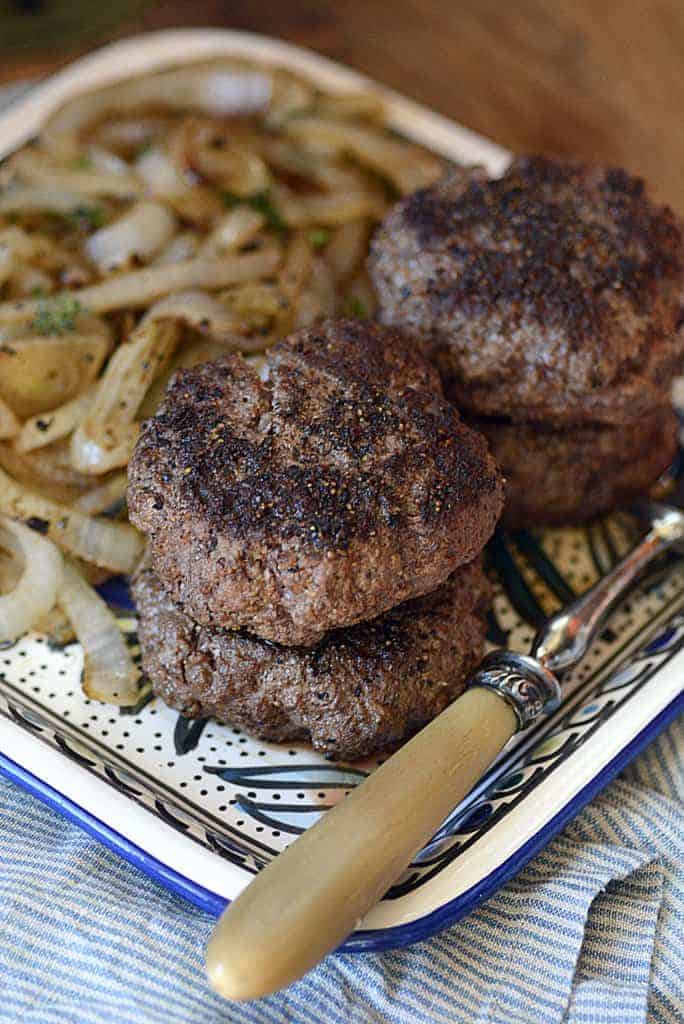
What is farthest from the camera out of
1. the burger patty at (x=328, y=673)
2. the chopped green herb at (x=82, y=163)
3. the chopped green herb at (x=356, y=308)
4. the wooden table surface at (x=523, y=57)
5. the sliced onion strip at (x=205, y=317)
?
the wooden table surface at (x=523, y=57)

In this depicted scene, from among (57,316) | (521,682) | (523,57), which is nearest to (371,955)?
(521,682)

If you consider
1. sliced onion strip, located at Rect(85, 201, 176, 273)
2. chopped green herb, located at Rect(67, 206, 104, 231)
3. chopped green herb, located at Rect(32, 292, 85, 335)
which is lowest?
chopped green herb, located at Rect(67, 206, 104, 231)

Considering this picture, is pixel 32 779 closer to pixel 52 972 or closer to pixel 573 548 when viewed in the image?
pixel 52 972

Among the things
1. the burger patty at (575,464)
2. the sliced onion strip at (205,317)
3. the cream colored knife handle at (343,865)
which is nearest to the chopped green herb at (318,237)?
the sliced onion strip at (205,317)

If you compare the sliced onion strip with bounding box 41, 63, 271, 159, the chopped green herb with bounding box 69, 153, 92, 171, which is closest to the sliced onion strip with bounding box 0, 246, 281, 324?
the chopped green herb with bounding box 69, 153, 92, 171

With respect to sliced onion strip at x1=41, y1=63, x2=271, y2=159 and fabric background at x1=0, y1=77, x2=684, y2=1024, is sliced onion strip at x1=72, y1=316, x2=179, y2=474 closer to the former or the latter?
fabric background at x1=0, y1=77, x2=684, y2=1024

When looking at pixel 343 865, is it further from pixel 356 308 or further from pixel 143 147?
pixel 143 147

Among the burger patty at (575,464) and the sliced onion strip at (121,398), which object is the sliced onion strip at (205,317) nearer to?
the sliced onion strip at (121,398)
